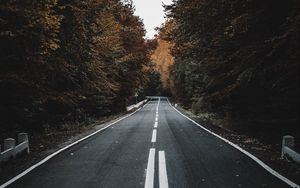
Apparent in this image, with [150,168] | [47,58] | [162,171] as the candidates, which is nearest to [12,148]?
[150,168]

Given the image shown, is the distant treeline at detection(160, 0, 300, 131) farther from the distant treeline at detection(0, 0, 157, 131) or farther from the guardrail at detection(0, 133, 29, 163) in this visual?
the guardrail at detection(0, 133, 29, 163)

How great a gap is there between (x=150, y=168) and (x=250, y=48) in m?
5.89

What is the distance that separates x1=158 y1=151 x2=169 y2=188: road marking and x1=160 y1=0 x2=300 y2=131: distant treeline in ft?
13.2

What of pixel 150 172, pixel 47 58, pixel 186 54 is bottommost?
pixel 150 172

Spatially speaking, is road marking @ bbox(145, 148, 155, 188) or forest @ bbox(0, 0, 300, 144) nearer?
road marking @ bbox(145, 148, 155, 188)

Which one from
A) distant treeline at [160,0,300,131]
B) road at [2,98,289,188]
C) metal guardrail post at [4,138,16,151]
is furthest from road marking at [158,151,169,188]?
metal guardrail post at [4,138,16,151]

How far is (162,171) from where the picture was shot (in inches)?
327

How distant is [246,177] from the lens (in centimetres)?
779

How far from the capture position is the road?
7.35 meters

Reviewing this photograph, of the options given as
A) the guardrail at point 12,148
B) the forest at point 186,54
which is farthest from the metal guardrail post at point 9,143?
the forest at point 186,54

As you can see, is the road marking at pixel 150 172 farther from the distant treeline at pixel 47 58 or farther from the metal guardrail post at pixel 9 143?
the distant treeline at pixel 47 58

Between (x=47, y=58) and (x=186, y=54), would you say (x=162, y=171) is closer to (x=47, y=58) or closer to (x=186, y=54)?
(x=47, y=58)

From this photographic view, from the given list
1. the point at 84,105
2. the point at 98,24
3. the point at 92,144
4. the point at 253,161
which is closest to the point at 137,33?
the point at 84,105

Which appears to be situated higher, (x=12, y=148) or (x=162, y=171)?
(x=12, y=148)
